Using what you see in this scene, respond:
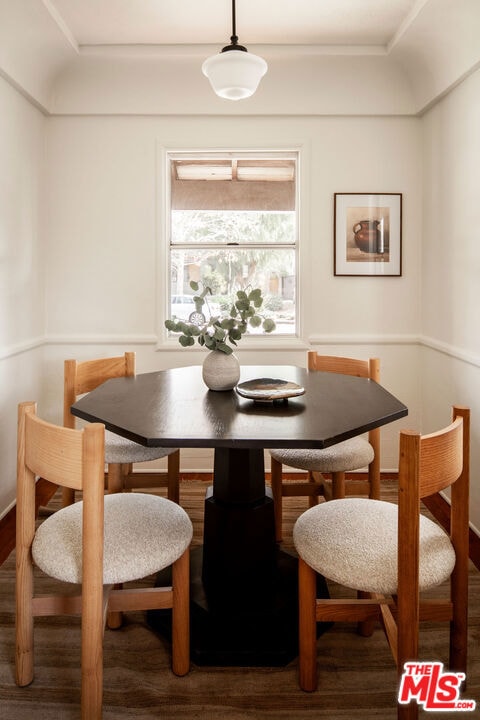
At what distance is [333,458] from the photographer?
2258mm

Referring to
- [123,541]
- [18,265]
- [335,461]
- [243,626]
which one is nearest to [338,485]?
[335,461]

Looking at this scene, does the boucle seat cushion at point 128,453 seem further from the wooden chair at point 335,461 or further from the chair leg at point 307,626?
the chair leg at point 307,626

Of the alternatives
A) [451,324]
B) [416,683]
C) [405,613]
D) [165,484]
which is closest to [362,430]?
[405,613]

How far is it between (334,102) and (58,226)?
6.49 ft

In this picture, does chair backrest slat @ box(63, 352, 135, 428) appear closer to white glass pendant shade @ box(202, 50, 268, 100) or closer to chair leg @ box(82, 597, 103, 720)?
chair leg @ box(82, 597, 103, 720)

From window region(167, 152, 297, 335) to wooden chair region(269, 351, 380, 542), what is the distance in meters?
0.96

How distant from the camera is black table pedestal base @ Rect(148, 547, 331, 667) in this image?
1.76 meters

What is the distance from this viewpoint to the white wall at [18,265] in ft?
9.47

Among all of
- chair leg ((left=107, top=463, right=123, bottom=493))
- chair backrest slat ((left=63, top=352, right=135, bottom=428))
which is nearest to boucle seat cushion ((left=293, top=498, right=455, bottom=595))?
chair leg ((left=107, top=463, right=123, bottom=493))

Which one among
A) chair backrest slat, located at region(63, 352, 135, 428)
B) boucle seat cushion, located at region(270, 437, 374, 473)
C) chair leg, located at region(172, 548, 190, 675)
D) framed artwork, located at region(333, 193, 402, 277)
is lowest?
chair leg, located at region(172, 548, 190, 675)

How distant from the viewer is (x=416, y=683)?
1428mm

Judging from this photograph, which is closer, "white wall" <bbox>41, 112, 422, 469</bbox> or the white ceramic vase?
the white ceramic vase

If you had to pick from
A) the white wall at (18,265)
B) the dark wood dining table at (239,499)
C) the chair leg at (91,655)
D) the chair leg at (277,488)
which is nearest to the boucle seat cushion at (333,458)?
the chair leg at (277,488)

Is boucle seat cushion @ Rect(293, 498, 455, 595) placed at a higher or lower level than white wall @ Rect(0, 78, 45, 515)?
lower
